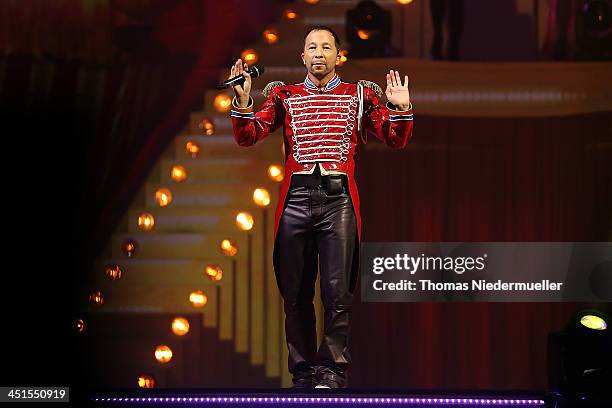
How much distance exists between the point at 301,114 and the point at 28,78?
1.49 meters

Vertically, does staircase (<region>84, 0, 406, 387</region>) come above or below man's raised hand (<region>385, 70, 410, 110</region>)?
below

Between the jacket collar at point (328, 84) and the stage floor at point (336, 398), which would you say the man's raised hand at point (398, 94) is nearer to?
the jacket collar at point (328, 84)

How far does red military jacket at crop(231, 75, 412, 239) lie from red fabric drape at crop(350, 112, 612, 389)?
0.73 meters

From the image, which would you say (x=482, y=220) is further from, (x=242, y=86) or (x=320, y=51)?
(x=242, y=86)

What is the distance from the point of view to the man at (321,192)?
312cm

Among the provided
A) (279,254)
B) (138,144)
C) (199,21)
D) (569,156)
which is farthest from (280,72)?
(569,156)

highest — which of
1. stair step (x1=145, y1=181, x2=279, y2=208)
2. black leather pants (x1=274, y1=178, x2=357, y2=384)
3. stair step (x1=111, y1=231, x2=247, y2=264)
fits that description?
stair step (x1=145, y1=181, x2=279, y2=208)

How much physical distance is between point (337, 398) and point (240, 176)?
1.47 m

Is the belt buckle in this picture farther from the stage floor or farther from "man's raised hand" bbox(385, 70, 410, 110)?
the stage floor

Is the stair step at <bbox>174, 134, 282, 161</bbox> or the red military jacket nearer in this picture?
the red military jacket

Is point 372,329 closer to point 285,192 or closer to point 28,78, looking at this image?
point 285,192

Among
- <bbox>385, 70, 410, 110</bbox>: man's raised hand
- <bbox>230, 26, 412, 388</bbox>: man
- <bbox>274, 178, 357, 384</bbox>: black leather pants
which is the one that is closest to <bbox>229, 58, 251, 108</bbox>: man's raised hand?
<bbox>230, 26, 412, 388</bbox>: man

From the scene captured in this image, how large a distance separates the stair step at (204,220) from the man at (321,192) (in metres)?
0.77

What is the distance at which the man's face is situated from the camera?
3.14m
